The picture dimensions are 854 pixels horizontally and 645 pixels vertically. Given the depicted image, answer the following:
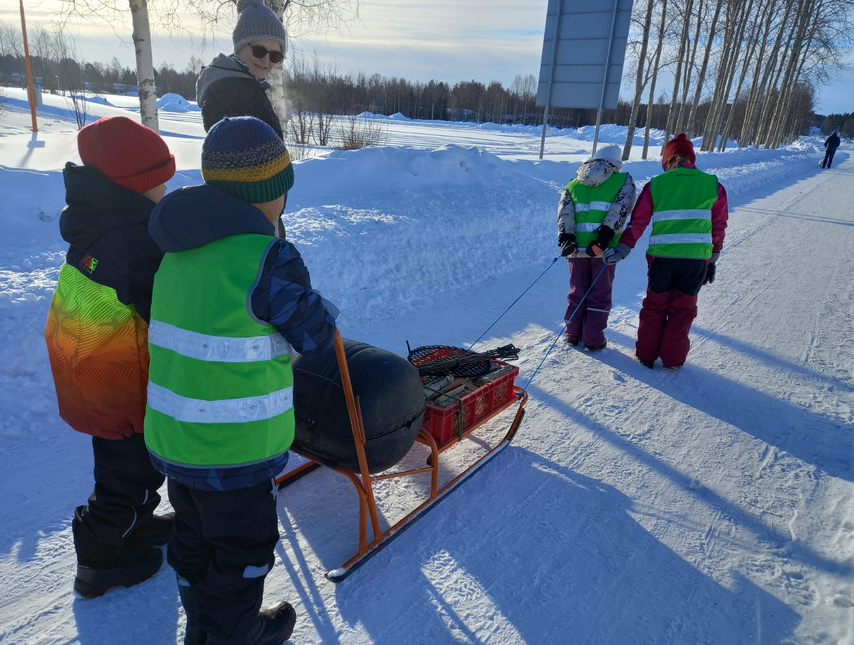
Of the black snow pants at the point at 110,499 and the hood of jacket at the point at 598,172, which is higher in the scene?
the hood of jacket at the point at 598,172

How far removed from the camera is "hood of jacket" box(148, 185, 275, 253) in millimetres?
1653

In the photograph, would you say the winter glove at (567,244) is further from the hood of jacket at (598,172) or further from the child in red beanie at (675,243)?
the hood of jacket at (598,172)

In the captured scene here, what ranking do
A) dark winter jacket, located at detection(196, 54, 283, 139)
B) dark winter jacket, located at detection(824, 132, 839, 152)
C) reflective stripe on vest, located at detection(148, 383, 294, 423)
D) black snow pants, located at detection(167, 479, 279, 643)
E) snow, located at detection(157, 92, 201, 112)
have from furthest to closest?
1. snow, located at detection(157, 92, 201, 112)
2. dark winter jacket, located at detection(824, 132, 839, 152)
3. dark winter jacket, located at detection(196, 54, 283, 139)
4. black snow pants, located at detection(167, 479, 279, 643)
5. reflective stripe on vest, located at detection(148, 383, 294, 423)

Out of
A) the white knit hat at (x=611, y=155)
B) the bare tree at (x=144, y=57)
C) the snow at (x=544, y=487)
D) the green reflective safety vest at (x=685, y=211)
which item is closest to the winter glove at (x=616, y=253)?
the green reflective safety vest at (x=685, y=211)

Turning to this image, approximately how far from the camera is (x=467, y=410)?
311 centimetres

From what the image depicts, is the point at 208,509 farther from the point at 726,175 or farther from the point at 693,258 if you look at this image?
the point at 726,175

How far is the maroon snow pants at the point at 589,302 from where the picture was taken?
5.01 m

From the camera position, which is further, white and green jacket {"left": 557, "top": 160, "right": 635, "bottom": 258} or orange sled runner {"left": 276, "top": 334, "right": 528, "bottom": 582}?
white and green jacket {"left": 557, "top": 160, "right": 635, "bottom": 258}

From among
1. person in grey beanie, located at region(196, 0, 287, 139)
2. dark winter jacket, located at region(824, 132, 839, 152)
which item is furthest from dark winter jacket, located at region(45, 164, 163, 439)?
dark winter jacket, located at region(824, 132, 839, 152)

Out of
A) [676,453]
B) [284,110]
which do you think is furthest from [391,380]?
[284,110]

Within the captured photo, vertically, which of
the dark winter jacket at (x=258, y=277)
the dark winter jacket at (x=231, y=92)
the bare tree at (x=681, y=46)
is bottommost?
the dark winter jacket at (x=258, y=277)

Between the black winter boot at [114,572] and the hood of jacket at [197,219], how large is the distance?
4.90ft

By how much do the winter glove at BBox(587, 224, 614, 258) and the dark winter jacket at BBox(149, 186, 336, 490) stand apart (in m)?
3.49

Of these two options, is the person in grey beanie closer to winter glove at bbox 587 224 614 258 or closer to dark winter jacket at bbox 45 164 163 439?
dark winter jacket at bbox 45 164 163 439
